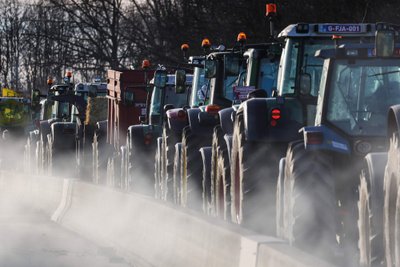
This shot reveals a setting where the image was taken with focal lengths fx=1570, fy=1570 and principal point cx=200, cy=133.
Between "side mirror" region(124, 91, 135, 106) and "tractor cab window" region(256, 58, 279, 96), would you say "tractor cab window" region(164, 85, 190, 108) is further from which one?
"tractor cab window" region(256, 58, 279, 96)

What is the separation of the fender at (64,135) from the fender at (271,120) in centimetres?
1919

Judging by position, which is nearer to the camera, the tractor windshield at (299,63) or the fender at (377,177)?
the fender at (377,177)

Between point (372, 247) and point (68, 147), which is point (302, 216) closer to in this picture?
point (372, 247)

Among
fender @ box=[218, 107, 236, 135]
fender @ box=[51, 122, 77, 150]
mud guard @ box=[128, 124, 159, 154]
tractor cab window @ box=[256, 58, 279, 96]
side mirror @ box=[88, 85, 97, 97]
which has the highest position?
tractor cab window @ box=[256, 58, 279, 96]

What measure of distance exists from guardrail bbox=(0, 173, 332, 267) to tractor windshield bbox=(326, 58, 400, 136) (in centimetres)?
145

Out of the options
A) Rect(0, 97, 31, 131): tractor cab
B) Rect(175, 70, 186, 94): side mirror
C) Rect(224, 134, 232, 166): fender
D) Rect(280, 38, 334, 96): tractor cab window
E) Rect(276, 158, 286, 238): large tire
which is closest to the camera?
Rect(276, 158, 286, 238): large tire

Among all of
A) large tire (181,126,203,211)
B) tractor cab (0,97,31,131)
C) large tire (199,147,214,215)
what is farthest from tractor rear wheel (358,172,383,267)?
tractor cab (0,97,31,131)

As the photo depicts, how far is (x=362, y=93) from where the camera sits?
43.1 feet

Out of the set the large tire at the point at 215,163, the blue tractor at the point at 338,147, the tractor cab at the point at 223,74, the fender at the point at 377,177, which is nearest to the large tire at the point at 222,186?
the large tire at the point at 215,163

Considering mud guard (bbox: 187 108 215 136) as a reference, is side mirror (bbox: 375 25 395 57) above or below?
above

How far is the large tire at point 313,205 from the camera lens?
12781 millimetres

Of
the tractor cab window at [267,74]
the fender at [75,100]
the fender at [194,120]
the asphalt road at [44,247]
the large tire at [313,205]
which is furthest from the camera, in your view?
the fender at [75,100]

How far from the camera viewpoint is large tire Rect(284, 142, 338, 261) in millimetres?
12781

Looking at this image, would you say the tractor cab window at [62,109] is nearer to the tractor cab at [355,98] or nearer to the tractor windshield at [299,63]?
the tractor windshield at [299,63]
